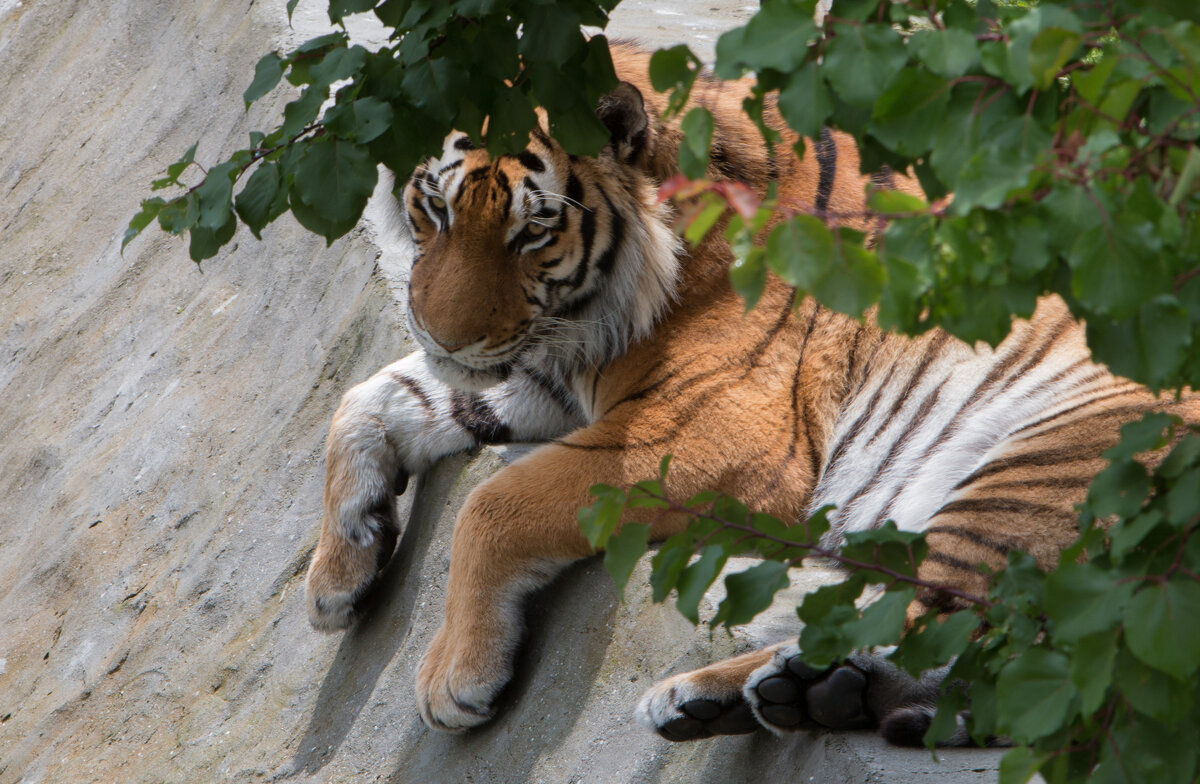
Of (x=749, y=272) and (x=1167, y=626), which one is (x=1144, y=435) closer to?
(x=1167, y=626)

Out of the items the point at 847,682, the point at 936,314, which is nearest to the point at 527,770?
the point at 847,682

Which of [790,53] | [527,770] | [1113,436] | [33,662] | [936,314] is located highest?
[790,53]

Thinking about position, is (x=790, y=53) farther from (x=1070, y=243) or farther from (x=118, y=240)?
(x=118, y=240)

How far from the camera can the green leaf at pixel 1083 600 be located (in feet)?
2.81

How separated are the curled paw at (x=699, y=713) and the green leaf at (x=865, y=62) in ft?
3.93

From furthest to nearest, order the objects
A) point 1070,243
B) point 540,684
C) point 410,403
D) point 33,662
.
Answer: point 33,662 < point 410,403 < point 540,684 < point 1070,243

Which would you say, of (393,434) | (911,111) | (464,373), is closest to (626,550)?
(911,111)

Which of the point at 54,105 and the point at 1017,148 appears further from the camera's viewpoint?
the point at 54,105

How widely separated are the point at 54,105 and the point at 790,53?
5.54 meters

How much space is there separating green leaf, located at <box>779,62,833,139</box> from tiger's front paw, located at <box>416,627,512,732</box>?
159 cm

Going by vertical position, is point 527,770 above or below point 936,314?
below

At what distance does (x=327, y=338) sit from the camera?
11.2 feet

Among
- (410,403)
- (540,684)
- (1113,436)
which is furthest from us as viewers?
(410,403)

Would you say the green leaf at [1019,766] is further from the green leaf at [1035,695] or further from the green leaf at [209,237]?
the green leaf at [209,237]
